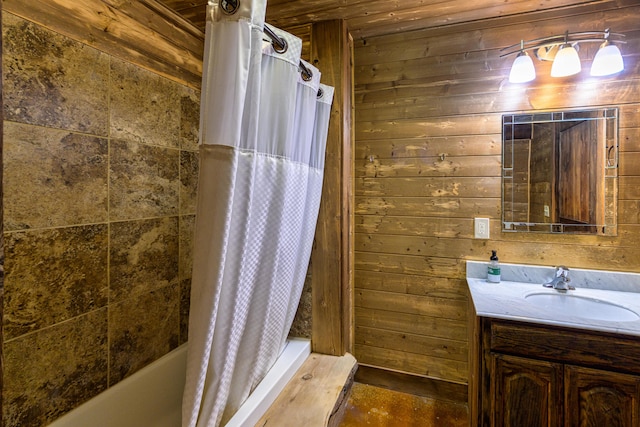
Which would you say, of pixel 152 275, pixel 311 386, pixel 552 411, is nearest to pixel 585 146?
pixel 552 411

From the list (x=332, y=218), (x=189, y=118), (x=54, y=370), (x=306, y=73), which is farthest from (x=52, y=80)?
(x=332, y=218)

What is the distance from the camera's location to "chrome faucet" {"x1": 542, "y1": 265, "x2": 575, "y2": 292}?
170 centimetres

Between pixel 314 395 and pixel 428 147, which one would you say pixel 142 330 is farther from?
pixel 428 147

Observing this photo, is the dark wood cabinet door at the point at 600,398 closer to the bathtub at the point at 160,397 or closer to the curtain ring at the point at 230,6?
the bathtub at the point at 160,397

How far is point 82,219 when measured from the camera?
1364mm

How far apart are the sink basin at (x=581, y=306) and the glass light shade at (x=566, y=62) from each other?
43.5 inches

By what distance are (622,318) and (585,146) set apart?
0.85 metres

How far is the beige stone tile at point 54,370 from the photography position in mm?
1173

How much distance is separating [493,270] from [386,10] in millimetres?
1463

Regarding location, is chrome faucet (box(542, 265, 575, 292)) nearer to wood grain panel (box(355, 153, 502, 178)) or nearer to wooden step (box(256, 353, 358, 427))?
wood grain panel (box(355, 153, 502, 178))

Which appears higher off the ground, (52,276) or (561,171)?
(561,171)

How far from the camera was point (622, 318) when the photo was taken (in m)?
1.49

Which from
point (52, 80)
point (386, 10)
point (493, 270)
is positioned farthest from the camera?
point (493, 270)

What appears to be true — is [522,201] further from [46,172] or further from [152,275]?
[46,172]
